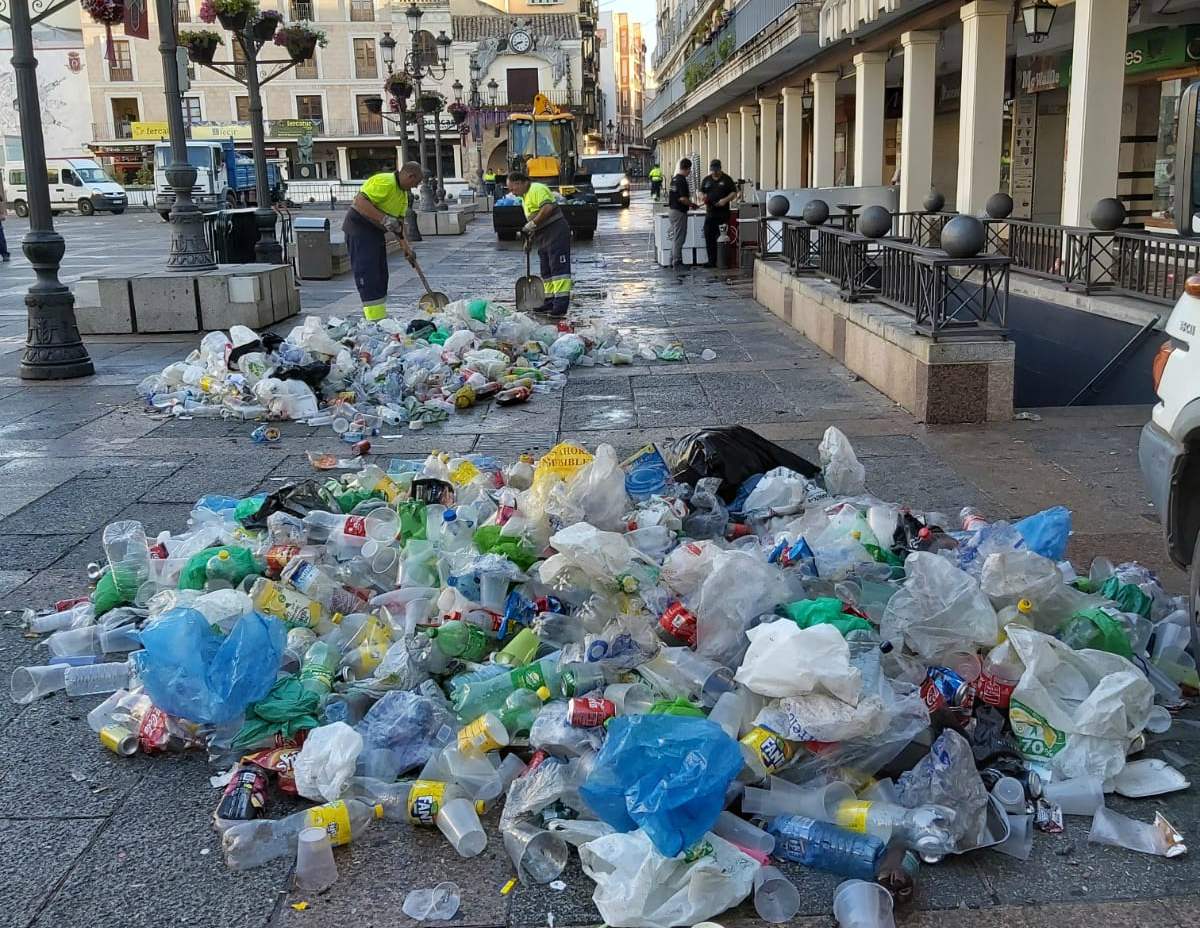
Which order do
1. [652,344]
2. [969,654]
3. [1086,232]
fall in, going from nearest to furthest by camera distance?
[969,654] < [1086,232] < [652,344]

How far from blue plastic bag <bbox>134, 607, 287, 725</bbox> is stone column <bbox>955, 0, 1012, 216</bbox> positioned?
13.5 meters

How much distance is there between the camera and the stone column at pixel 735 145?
39.0 m

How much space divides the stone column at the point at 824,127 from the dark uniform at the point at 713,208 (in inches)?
188

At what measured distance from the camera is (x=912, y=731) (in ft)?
11.5

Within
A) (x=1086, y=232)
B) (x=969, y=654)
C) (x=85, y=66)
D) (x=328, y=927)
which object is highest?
(x=85, y=66)

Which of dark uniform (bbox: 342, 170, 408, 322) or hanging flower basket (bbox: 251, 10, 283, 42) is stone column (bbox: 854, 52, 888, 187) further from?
dark uniform (bbox: 342, 170, 408, 322)

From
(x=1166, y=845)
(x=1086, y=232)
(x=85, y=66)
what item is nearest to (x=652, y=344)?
(x=1086, y=232)

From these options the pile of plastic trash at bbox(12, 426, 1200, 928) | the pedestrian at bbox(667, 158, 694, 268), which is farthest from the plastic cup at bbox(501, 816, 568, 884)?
the pedestrian at bbox(667, 158, 694, 268)

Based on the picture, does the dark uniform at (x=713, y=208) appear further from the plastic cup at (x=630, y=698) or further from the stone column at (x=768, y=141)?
Answer: the plastic cup at (x=630, y=698)

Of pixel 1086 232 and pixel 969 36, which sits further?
pixel 969 36

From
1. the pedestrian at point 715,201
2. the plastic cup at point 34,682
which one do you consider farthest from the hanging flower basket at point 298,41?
the plastic cup at point 34,682

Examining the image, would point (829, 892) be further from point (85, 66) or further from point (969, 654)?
point (85, 66)

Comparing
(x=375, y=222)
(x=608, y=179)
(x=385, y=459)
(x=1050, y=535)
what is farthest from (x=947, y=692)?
(x=608, y=179)

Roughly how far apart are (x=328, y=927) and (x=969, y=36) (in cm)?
1507
